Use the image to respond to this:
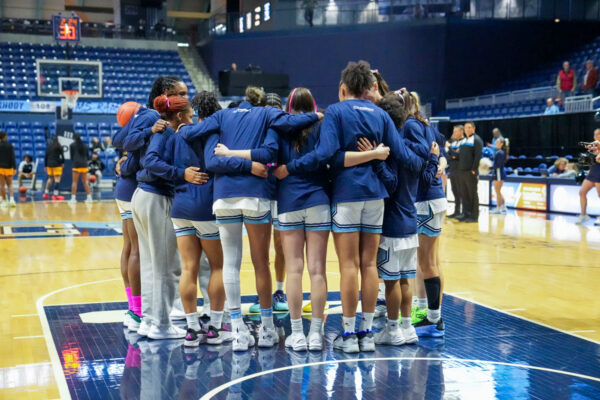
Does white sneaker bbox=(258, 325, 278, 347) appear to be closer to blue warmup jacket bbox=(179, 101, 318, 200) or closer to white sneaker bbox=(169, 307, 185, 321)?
blue warmup jacket bbox=(179, 101, 318, 200)

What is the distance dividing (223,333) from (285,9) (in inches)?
A: 832

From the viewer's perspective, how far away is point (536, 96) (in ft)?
63.6

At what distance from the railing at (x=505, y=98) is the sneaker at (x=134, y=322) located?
644 inches

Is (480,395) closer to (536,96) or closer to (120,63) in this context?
(536,96)

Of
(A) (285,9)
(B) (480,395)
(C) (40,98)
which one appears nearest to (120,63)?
(C) (40,98)

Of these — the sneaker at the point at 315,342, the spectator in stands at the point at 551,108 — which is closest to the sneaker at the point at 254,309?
the sneaker at the point at 315,342

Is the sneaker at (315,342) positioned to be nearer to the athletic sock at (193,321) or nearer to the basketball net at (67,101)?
the athletic sock at (193,321)

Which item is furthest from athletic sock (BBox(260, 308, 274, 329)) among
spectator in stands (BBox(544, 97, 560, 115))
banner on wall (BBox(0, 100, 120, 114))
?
banner on wall (BBox(0, 100, 120, 114))

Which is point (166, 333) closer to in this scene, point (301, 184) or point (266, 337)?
point (266, 337)

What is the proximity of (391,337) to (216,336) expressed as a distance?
116 cm

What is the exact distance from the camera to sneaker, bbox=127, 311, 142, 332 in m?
4.95

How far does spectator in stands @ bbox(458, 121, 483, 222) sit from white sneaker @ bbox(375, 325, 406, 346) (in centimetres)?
787

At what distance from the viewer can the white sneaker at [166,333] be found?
186 inches

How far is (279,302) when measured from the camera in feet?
18.6
